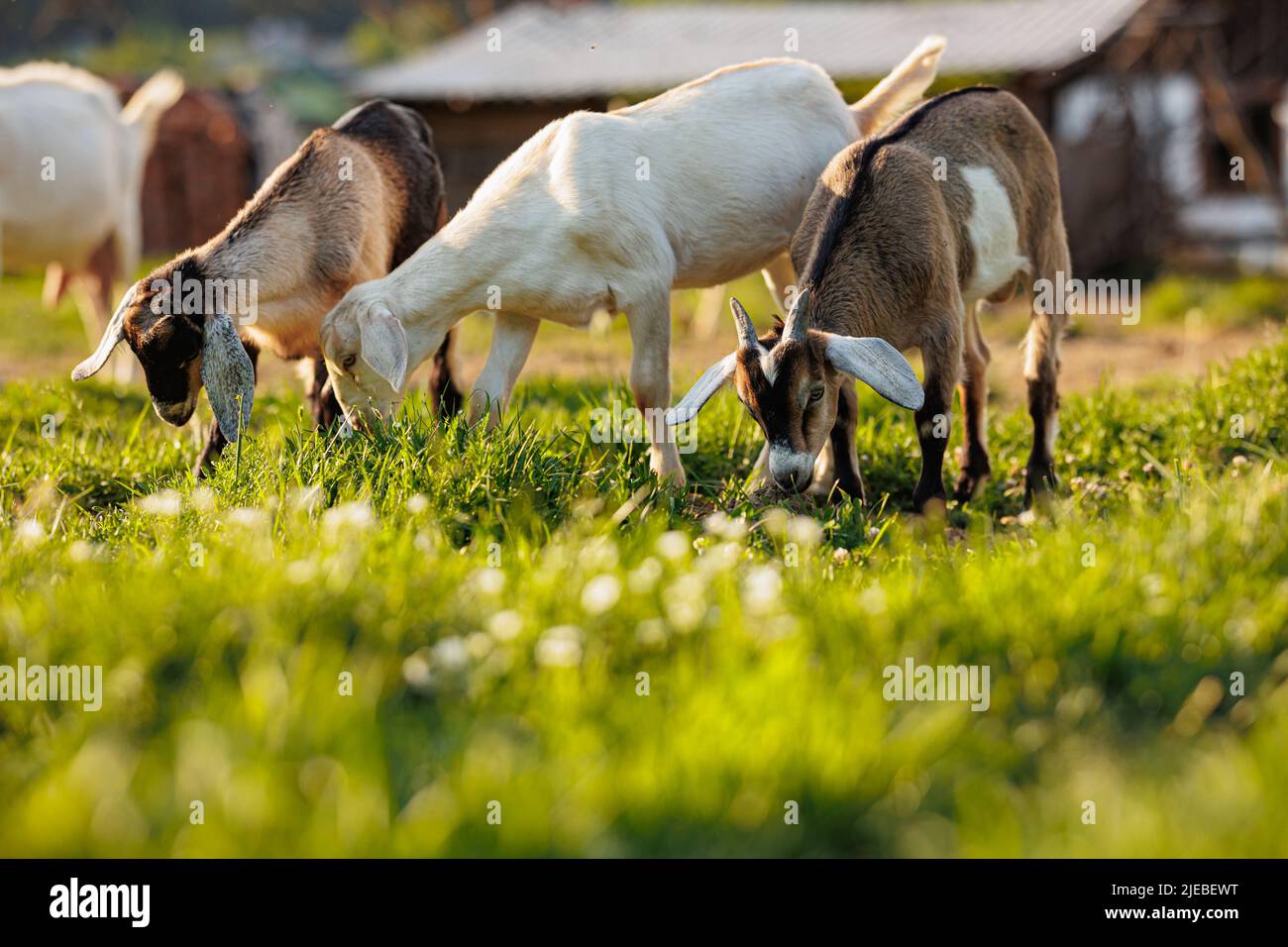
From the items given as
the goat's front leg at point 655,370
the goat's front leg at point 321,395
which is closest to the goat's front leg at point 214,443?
the goat's front leg at point 321,395

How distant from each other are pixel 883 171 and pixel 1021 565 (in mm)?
2059

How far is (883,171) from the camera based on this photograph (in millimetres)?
5422

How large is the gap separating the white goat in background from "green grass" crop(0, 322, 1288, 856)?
467 centimetres

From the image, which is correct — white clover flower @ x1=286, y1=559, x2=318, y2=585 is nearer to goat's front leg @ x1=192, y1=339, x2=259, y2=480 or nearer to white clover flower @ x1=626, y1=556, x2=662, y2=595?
white clover flower @ x1=626, y1=556, x2=662, y2=595

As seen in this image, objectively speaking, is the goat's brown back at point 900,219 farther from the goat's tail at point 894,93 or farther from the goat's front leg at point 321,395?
the goat's front leg at point 321,395

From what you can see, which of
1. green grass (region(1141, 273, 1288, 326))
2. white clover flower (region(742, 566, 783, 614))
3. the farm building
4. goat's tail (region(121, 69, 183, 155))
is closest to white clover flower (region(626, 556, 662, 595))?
white clover flower (region(742, 566, 783, 614))

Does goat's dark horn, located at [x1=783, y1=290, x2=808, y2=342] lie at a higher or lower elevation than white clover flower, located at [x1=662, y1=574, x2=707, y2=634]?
higher

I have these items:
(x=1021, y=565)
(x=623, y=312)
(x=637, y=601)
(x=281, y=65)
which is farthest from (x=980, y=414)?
(x=281, y=65)

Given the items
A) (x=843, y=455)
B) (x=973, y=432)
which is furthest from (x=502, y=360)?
(x=973, y=432)

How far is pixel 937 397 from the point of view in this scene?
5.36m

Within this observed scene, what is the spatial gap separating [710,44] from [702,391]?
15.7 m

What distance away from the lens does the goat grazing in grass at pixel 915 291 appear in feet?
15.5

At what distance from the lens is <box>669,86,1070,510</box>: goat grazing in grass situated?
473 centimetres

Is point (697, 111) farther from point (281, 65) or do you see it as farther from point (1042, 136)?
point (281, 65)
